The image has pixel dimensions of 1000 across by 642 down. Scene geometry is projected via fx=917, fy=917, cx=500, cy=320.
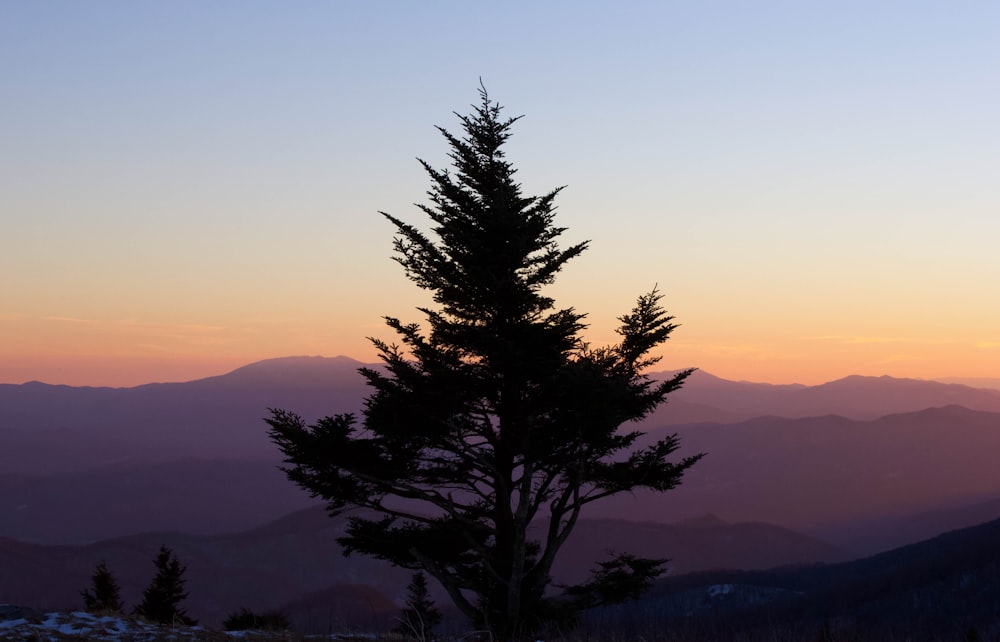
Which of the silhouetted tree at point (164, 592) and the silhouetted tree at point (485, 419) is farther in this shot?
the silhouetted tree at point (164, 592)

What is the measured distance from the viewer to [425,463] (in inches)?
1023

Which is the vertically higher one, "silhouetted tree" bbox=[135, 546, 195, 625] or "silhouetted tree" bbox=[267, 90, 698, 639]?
"silhouetted tree" bbox=[267, 90, 698, 639]

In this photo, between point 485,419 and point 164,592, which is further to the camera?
point 164,592

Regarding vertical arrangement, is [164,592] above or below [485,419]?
below

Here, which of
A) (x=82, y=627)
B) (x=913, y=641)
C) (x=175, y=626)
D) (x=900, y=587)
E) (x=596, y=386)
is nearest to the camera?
(x=913, y=641)

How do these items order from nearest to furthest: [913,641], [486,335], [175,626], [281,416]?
[913,641] < [175,626] < [486,335] < [281,416]

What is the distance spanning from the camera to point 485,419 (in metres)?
25.6

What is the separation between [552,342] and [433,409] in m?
3.65

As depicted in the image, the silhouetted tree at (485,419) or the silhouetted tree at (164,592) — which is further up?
the silhouetted tree at (485,419)

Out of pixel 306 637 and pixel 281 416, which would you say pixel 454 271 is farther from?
pixel 306 637

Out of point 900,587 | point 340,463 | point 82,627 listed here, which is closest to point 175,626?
point 82,627

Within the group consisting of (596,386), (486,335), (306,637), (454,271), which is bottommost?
(306,637)

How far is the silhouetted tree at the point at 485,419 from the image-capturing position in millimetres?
23953

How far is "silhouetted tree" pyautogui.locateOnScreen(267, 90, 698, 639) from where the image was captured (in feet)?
78.6
